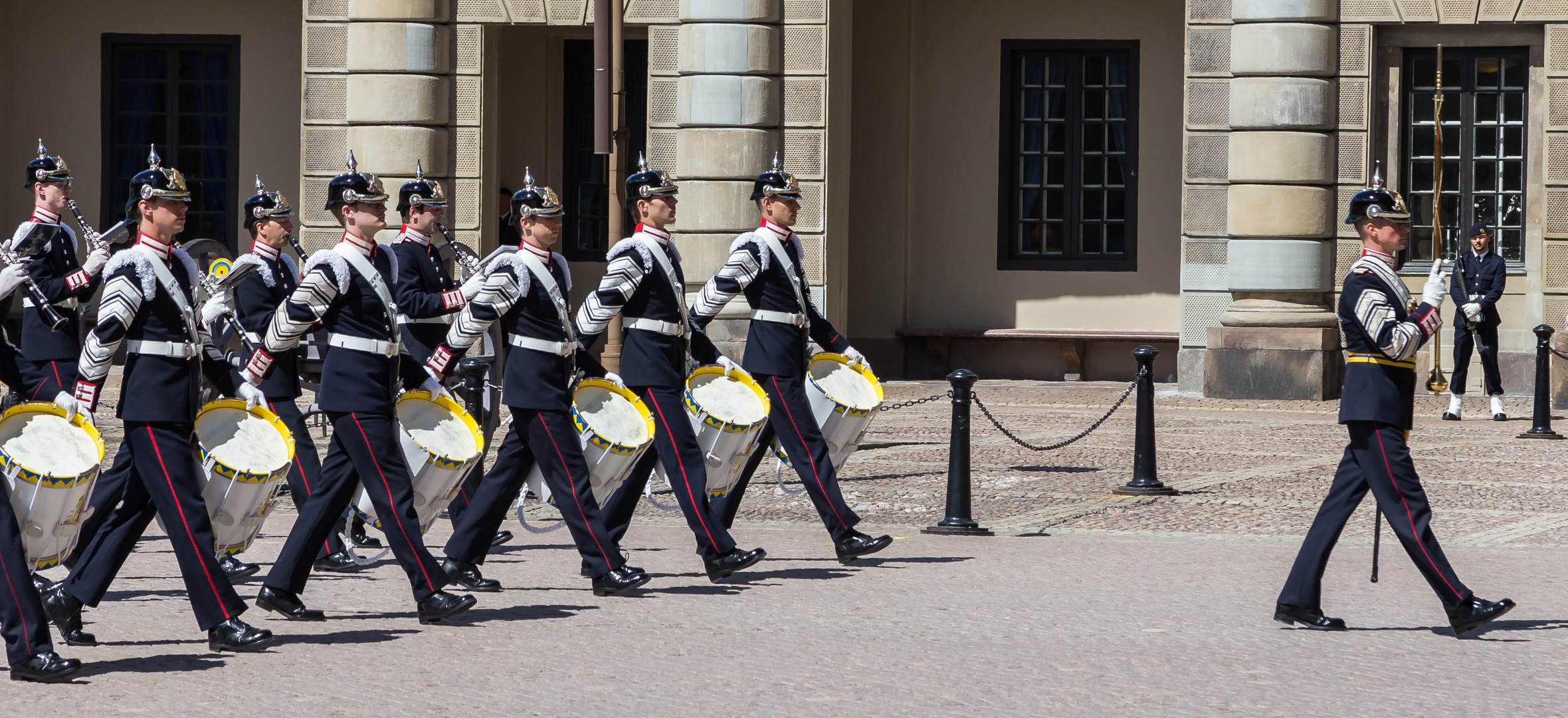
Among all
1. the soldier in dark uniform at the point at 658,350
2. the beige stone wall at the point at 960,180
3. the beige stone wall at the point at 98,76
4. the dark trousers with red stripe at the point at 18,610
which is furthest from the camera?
the beige stone wall at the point at 98,76

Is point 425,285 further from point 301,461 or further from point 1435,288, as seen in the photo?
point 1435,288

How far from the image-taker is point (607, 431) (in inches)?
331

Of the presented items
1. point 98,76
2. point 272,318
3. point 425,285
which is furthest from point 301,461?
point 98,76

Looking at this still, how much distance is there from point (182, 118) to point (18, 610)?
15619 mm

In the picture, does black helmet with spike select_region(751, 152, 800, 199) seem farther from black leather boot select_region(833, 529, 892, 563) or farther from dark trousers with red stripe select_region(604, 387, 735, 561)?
black leather boot select_region(833, 529, 892, 563)

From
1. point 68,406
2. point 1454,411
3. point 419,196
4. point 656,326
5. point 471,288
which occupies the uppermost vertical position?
point 419,196

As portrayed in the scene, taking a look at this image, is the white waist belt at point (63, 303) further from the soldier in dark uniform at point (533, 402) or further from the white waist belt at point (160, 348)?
the white waist belt at point (160, 348)

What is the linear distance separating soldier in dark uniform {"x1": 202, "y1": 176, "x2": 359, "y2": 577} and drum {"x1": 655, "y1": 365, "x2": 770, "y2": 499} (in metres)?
1.54

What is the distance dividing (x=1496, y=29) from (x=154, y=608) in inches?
573

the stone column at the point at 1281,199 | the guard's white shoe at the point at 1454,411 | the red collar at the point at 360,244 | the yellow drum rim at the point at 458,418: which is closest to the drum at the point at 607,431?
the yellow drum rim at the point at 458,418

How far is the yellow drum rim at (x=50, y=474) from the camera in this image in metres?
6.62

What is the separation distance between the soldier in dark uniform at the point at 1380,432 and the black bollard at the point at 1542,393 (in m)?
7.95

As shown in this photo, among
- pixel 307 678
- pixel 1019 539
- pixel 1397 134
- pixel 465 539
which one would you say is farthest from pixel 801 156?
pixel 307 678

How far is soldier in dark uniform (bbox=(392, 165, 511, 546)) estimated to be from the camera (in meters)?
8.38
